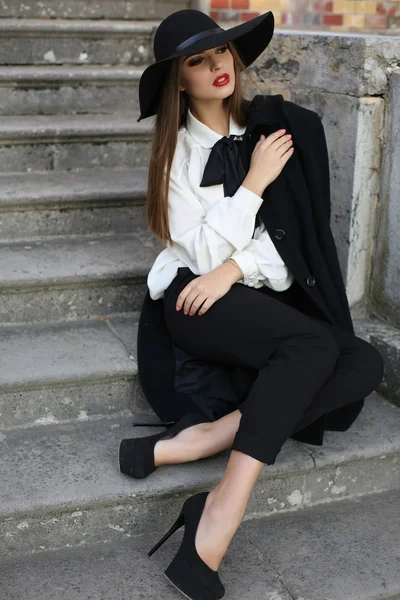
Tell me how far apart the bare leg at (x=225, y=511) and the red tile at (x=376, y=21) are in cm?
335

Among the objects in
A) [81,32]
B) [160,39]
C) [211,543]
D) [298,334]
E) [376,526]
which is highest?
Result: [160,39]

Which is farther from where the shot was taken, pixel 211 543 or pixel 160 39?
pixel 160 39

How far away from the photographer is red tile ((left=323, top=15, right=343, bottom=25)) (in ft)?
14.9

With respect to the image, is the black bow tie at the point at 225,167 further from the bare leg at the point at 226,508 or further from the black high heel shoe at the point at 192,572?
the black high heel shoe at the point at 192,572

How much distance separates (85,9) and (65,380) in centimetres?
230

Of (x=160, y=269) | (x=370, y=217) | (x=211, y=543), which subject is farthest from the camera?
(x=370, y=217)

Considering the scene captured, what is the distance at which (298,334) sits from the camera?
2227 millimetres

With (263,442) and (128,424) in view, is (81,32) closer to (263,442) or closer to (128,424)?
(128,424)

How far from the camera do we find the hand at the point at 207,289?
230cm

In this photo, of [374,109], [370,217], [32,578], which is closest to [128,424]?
[32,578]

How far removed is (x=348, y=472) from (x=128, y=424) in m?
0.70

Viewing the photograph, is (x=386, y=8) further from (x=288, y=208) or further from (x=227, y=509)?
(x=227, y=509)

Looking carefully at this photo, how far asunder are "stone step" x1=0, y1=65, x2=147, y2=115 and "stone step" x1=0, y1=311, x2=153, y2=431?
4.62ft

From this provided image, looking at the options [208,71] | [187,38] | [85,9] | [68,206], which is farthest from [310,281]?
[85,9]
